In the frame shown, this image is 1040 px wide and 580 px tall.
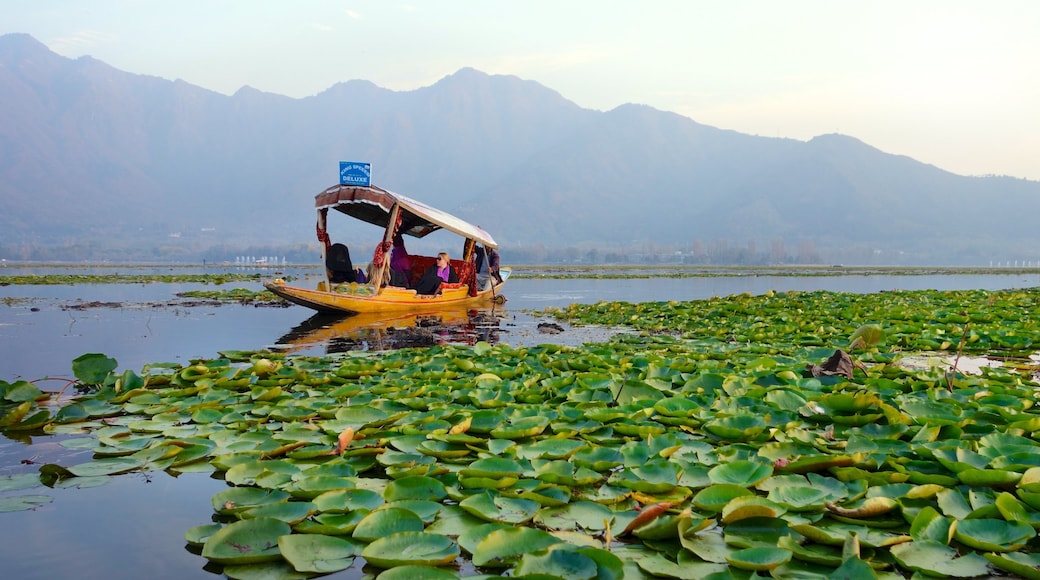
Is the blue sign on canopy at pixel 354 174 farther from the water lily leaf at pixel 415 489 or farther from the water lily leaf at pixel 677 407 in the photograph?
the water lily leaf at pixel 415 489

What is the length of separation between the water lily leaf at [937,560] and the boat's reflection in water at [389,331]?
9.15 metres

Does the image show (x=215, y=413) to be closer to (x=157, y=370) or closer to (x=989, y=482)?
(x=157, y=370)

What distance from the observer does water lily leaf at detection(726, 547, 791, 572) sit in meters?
2.60

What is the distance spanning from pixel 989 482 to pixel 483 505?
256 centimetres

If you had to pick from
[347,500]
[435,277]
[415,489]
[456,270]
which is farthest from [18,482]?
[456,270]

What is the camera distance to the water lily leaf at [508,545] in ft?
9.16

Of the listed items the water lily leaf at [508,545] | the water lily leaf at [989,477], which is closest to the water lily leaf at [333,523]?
the water lily leaf at [508,545]

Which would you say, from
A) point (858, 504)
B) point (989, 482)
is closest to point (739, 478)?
point (858, 504)

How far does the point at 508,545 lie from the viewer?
2.84m

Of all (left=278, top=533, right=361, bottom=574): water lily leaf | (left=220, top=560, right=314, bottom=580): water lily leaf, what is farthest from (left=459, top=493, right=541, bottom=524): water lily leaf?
(left=220, top=560, right=314, bottom=580): water lily leaf

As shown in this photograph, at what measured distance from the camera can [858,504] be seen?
3.27 metres

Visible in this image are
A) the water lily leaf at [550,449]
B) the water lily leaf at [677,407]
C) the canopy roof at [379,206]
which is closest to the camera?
Result: the water lily leaf at [550,449]

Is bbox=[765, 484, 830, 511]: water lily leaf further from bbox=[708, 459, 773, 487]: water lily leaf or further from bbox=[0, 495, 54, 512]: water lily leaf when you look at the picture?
bbox=[0, 495, 54, 512]: water lily leaf

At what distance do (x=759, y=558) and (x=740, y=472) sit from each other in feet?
3.33
